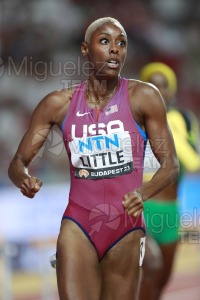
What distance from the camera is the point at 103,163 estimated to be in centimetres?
459

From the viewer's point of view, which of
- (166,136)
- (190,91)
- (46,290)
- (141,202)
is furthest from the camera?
(190,91)

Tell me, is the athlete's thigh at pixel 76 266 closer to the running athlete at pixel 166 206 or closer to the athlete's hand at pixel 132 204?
the athlete's hand at pixel 132 204

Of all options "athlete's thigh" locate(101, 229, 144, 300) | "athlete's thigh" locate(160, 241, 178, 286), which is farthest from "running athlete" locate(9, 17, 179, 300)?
"athlete's thigh" locate(160, 241, 178, 286)

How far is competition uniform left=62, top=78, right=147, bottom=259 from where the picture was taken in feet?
15.0

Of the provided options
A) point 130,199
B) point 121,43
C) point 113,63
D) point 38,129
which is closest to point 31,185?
point 38,129

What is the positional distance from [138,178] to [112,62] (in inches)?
27.0

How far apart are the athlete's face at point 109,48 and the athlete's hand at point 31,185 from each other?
0.74 m

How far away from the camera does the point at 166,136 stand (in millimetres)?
4566

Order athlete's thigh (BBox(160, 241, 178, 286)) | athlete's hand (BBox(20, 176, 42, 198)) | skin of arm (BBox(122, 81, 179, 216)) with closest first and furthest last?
athlete's hand (BBox(20, 176, 42, 198)), skin of arm (BBox(122, 81, 179, 216)), athlete's thigh (BBox(160, 241, 178, 286))

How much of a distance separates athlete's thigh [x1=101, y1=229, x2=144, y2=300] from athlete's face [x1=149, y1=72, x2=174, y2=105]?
2.44 meters

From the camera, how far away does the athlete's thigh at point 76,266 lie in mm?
4426

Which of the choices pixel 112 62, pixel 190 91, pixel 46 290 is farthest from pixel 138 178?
pixel 190 91

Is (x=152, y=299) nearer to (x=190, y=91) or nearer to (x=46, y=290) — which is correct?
(x=46, y=290)

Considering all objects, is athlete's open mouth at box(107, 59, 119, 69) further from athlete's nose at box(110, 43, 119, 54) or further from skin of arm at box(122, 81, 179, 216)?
skin of arm at box(122, 81, 179, 216)
